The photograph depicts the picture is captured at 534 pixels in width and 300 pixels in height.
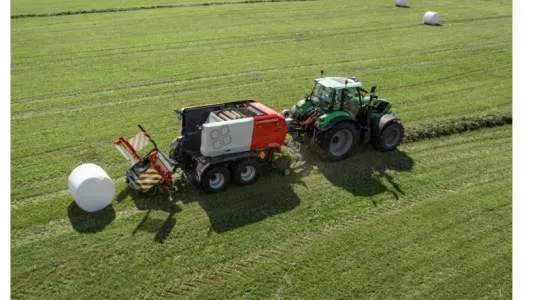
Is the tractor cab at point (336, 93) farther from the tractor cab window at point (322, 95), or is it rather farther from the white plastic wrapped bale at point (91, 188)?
the white plastic wrapped bale at point (91, 188)

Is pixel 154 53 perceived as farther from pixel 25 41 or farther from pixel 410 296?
pixel 410 296

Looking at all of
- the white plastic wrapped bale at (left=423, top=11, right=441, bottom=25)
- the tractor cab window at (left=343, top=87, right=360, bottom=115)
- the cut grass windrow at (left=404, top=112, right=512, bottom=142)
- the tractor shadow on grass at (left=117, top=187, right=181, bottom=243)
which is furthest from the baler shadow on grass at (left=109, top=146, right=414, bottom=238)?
the white plastic wrapped bale at (left=423, top=11, right=441, bottom=25)

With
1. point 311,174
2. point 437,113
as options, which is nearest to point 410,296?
point 311,174

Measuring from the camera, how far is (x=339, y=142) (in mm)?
14016

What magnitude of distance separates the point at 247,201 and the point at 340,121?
3.73m

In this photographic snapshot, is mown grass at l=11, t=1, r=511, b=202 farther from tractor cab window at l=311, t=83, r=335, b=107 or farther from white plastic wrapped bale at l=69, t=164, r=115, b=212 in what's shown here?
tractor cab window at l=311, t=83, r=335, b=107

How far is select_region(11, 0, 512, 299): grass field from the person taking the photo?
9.52 m

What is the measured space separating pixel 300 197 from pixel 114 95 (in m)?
9.98

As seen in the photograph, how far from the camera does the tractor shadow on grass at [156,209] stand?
1066 centimetres

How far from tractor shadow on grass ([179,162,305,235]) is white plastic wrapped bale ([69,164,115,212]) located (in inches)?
73.1

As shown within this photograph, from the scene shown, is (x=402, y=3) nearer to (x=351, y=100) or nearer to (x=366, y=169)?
(x=351, y=100)

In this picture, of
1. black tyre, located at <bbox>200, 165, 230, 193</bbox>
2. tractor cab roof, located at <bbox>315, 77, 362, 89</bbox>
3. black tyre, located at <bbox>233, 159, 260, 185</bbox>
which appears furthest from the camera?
tractor cab roof, located at <bbox>315, 77, 362, 89</bbox>

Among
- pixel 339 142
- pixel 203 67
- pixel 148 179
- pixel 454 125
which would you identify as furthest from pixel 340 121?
pixel 203 67

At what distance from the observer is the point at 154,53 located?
78.2 ft
